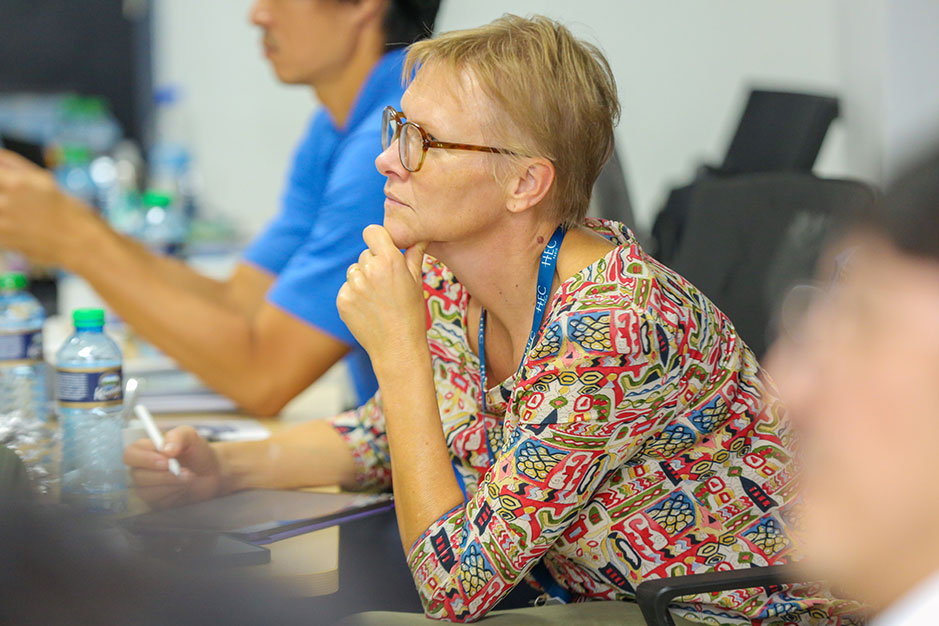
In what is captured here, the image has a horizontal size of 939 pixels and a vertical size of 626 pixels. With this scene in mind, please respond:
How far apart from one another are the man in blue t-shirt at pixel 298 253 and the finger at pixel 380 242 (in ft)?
1.45

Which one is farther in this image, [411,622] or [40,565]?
[411,622]

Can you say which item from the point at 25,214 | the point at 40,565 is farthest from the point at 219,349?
the point at 40,565

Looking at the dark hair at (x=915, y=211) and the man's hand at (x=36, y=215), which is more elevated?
the dark hair at (x=915, y=211)

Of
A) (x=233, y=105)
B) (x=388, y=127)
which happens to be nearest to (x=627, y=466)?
(x=388, y=127)

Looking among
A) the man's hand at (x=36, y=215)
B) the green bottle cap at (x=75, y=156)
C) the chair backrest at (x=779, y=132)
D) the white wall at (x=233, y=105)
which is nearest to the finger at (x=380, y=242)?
the man's hand at (x=36, y=215)

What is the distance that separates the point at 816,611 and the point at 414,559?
0.45 m

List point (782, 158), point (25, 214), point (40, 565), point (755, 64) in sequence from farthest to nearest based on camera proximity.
Result: point (755, 64) → point (782, 158) → point (25, 214) → point (40, 565)

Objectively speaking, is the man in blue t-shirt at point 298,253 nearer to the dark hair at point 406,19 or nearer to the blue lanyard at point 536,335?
the dark hair at point 406,19

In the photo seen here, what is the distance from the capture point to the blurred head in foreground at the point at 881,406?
19.7 inches

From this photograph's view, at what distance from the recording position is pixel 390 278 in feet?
3.93

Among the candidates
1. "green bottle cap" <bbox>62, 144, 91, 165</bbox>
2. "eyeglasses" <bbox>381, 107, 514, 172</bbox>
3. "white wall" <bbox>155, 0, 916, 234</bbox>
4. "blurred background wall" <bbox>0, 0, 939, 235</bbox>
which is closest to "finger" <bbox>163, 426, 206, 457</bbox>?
"eyeglasses" <bbox>381, 107, 514, 172</bbox>

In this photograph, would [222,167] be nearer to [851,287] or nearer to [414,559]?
[414,559]

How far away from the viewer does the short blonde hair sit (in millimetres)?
1136

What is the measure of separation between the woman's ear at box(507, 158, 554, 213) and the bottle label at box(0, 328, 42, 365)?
0.90m
